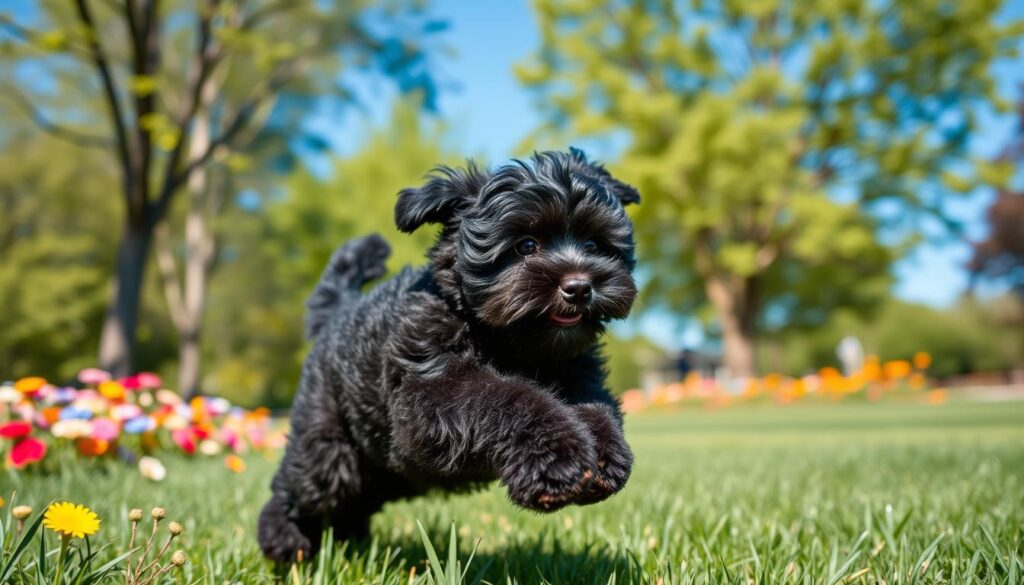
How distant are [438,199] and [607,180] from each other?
61 cm

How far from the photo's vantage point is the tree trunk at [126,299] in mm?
9273

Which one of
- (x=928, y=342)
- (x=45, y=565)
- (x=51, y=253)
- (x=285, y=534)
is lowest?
(x=285, y=534)

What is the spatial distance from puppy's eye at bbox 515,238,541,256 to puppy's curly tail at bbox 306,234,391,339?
1367 mm

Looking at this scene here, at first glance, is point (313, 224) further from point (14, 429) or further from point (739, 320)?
point (14, 429)

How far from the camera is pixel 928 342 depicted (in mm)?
47531

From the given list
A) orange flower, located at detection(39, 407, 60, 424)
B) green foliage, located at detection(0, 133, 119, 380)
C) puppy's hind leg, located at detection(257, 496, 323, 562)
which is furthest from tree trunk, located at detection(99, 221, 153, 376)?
green foliage, located at detection(0, 133, 119, 380)

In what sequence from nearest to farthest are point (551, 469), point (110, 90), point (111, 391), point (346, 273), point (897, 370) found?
point (551, 469) → point (346, 273) → point (111, 391) → point (110, 90) → point (897, 370)

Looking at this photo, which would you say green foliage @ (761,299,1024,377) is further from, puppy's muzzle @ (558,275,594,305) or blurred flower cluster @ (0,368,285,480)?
puppy's muzzle @ (558,275,594,305)

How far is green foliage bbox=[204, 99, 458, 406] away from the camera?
18625mm

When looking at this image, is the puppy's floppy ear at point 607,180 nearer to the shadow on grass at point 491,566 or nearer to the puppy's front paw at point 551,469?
the puppy's front paw at point 551,469

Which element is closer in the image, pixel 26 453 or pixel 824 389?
pixel 26 453

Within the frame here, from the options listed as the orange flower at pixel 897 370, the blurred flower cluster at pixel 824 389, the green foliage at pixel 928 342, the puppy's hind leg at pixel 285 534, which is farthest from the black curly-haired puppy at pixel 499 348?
the green foliage at pixel 928 342

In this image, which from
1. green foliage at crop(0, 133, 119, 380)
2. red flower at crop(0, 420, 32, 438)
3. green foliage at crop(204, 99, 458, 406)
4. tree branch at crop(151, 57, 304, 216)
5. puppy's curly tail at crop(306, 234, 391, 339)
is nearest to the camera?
puppy's curly tail at crop(306, 234, 391, 339)

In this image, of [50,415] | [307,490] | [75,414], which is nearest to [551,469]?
[307,490]
